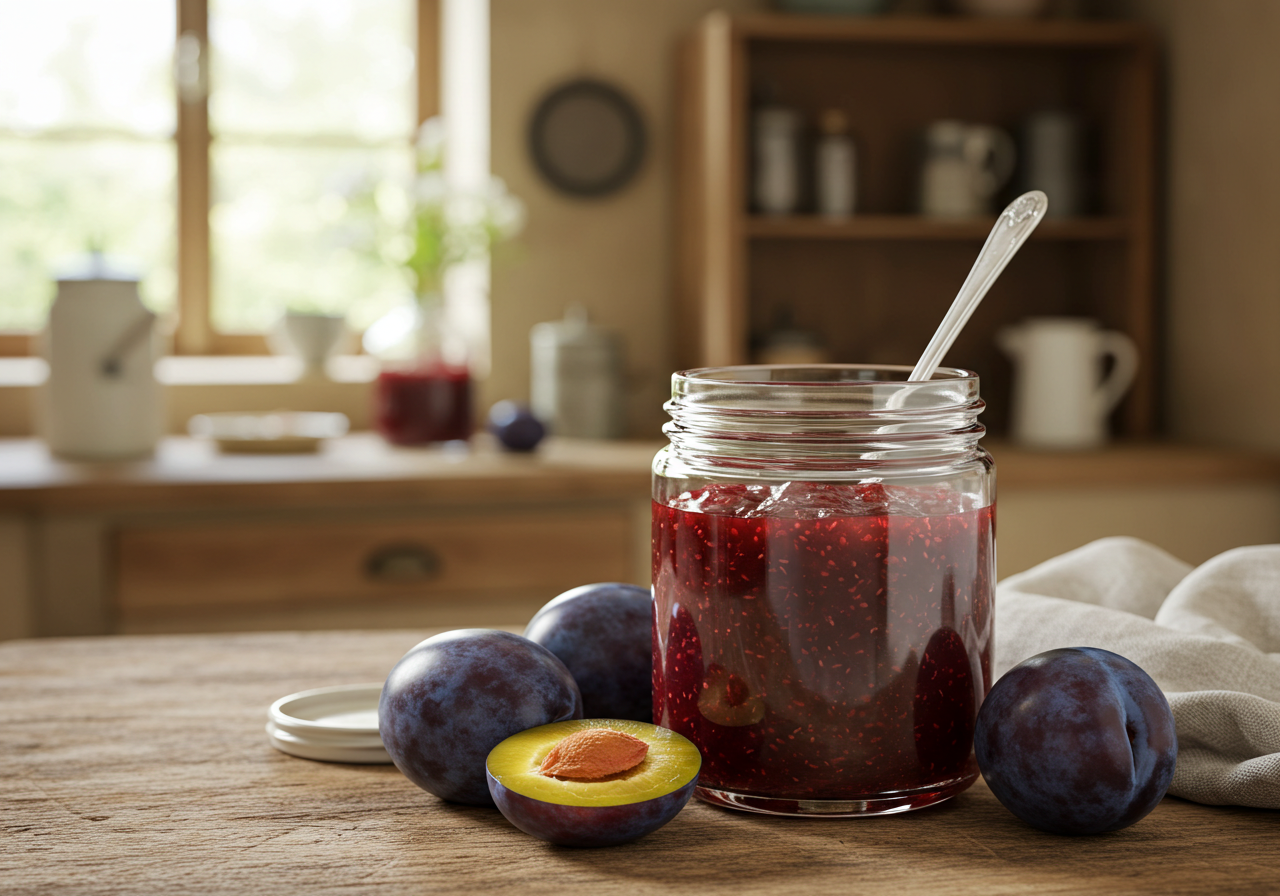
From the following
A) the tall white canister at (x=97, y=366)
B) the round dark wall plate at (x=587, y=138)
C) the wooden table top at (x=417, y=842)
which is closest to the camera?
the wooden table top at (x=417, y=842)

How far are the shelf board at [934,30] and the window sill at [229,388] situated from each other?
103 centimetres

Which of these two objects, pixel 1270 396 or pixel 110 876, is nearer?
pixel 110 876

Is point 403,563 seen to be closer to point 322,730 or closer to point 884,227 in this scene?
point 884,227

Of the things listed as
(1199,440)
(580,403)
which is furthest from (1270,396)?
(580,403)

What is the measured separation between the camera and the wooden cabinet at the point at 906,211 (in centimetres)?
233

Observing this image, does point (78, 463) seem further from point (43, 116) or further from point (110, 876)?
point (110, 876)

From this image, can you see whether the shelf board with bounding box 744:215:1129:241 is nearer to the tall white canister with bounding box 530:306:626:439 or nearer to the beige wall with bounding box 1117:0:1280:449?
the beige wall with bounding box 1117:0:1280:449

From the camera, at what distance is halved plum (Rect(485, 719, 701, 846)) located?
0.50m

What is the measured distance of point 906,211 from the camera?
2.60m

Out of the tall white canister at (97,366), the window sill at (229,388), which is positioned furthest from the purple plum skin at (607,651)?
the window sill at (229,388)

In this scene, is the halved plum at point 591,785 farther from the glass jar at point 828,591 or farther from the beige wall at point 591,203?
the beige wall at point 591,203

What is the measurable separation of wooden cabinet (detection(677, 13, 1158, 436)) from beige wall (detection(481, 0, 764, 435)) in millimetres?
74

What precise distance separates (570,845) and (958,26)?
212cm

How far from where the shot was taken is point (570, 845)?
0.51 metres
